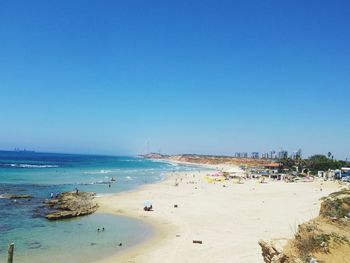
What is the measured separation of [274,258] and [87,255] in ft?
39.9

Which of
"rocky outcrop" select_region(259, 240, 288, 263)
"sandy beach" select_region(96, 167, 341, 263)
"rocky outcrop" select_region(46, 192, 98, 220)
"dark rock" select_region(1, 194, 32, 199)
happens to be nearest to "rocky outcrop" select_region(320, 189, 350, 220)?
"rocky outcrop" select_region(259, 240, 288, 263)

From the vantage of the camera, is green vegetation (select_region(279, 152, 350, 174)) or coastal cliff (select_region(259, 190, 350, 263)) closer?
coastal cliff (select_region(259, 190, 350, 263))

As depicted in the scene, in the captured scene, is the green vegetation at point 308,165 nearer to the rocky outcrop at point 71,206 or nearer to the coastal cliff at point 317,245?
the rocky outcrop at point 71,206

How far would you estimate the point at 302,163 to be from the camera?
341ft

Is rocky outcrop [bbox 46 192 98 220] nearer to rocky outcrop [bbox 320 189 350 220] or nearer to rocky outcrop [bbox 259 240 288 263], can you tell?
rocky outcrop [bbox 259 240 288 263]

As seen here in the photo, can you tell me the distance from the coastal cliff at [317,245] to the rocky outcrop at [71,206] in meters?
22.4

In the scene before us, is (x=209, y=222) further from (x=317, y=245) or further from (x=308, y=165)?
(x=308, y=165)

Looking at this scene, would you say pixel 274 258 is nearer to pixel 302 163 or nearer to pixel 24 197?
pixel 24 197

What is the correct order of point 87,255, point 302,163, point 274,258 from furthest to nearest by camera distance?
point 302,163
point 87,255
point 274,258

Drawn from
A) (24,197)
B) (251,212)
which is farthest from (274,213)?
(24,197)

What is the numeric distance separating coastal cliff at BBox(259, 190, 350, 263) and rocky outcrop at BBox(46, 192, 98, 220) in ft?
73.3

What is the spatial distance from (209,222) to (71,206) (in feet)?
46.5

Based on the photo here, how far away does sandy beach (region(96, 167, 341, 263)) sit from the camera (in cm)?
1916

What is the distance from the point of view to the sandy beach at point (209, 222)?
1916 cm
